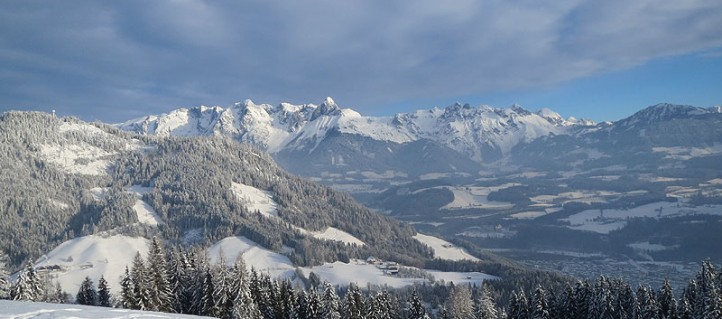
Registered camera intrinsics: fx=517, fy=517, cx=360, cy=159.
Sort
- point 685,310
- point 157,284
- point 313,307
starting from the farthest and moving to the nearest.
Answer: point 313,307 < point 685,310 < point 157,284

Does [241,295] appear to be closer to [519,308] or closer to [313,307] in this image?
[313,307]

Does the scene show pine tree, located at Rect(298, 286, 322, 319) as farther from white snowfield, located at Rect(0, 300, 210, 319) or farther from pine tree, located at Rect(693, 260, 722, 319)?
pine tree, located at Rect(693, 260, 722, 319)

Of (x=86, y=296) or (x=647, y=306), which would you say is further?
(x=86, y=296)

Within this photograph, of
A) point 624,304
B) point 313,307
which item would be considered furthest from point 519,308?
point 313,307

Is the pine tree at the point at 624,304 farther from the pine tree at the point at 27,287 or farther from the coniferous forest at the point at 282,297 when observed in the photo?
the pine tree at the point at 27,287

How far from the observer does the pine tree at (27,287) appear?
70.9 m

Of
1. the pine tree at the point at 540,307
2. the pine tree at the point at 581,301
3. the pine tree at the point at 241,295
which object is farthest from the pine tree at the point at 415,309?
the pine tree at the point at 581,301

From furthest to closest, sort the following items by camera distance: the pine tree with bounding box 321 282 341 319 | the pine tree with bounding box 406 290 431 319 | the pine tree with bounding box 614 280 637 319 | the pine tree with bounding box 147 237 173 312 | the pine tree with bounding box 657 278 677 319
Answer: the pine tree with bounding box 406 290 431 319 → the pine tree with bounding box 614 280 637 319 → the pine tree with bounding box 657 278 677 319 → the pine tree with bounding box 321 282 341 319 → the pine tree with bounding box 147 237 173 312

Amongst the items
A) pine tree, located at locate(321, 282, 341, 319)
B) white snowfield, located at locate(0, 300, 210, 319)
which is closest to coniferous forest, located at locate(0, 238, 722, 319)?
pine tree, located at locate(321, 282, 341, 319)

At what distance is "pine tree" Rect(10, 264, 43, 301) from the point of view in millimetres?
70875

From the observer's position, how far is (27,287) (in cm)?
7250

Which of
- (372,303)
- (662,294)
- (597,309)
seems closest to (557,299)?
(597,309)

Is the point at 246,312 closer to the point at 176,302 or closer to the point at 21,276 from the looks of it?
the point at 176,302

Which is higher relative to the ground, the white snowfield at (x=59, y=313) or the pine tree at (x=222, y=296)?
the white snowfield at (x=59, y=313)
